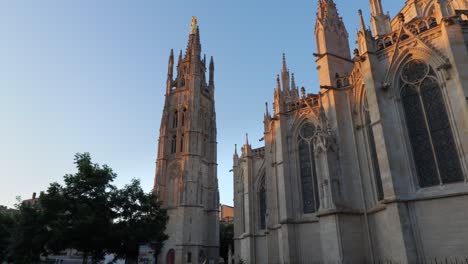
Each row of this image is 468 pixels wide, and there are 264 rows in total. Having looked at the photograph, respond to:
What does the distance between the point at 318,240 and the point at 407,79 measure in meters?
9.45

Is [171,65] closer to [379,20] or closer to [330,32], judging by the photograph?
[330,32]

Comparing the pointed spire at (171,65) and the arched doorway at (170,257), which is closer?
the arched doorway at (170,257)

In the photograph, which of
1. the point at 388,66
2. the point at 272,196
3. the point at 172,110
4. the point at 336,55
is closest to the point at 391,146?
the point at 388,66

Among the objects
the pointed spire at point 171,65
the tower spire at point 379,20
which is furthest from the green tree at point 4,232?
the tower spire at point 379,20

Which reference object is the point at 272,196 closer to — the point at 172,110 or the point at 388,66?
the point at 388,66

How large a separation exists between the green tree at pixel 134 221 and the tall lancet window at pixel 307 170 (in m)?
9.28

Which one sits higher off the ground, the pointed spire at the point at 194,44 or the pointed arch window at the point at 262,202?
the pointed spire at the point at 194,44

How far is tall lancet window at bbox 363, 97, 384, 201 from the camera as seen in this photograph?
16.0m

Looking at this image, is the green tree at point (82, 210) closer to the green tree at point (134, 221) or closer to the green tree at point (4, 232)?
the green tree at point (134, 221)

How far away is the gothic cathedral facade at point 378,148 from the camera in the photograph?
1316 centimetres

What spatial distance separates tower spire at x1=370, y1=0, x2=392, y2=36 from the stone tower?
27614 millimetres

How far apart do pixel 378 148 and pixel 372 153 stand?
1.89m

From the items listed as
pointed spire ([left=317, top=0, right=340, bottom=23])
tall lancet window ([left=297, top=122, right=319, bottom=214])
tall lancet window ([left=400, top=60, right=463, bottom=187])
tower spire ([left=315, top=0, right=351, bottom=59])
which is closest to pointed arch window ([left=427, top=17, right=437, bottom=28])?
tall lancet window ([left=400, top=60, right=463, bottom=187])

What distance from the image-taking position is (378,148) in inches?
588
